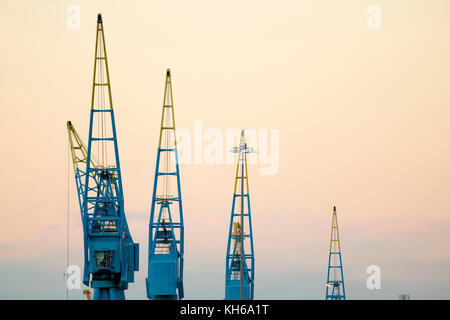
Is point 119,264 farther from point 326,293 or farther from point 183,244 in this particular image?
point 326,293

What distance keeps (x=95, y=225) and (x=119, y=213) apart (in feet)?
10.9

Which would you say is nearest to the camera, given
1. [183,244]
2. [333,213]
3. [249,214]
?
[183,244]

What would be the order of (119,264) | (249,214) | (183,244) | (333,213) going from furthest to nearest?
(333,213)
(249,214)
(183,244)
(119,264)

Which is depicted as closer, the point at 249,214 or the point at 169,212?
the point at 169,212

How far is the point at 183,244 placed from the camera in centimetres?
11269

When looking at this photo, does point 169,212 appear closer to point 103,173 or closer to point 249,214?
point 103,173

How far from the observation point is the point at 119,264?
105 meters
